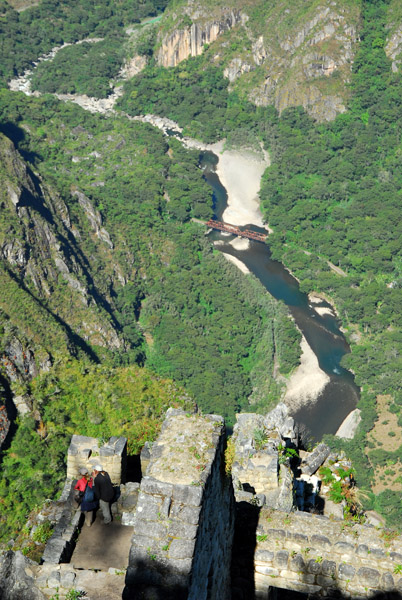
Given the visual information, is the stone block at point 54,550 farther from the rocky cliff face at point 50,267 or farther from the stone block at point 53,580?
the rocky cliff face at point 50,267

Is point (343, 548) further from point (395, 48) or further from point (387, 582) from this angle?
point (395, 48)

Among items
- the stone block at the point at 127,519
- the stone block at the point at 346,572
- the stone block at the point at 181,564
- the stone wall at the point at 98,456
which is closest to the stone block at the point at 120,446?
the stone wall at the point at 98,456

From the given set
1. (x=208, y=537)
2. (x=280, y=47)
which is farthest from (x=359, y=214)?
(x=208, y=537)

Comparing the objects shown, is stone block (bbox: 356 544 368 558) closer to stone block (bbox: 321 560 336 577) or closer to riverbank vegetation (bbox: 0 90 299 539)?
stone block (bbox: 321 560 336 577)

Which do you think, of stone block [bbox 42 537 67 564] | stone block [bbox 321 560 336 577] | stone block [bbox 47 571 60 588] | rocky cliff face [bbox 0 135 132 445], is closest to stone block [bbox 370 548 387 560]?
stone block [bbox 321 560 336 577]

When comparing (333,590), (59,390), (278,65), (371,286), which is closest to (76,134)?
(278,65)

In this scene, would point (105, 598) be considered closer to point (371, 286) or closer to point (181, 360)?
point (181, 360)
